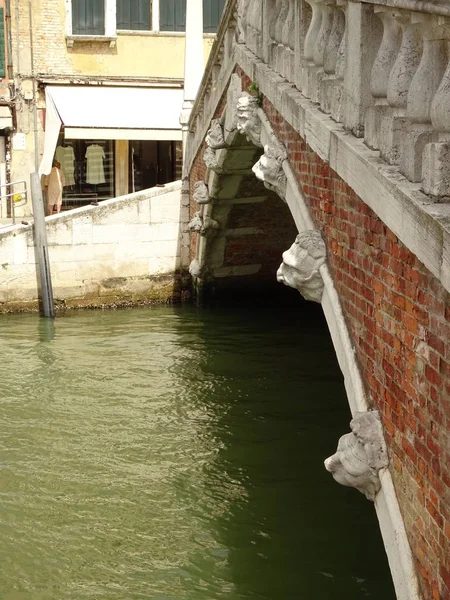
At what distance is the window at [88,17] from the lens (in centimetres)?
1543

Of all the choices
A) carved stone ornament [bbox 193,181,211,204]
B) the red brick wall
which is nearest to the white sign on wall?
carved stone ornament [bbox 193,181,211,204]

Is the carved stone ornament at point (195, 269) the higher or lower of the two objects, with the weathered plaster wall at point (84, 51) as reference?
lower

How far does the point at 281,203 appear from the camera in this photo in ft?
37.1

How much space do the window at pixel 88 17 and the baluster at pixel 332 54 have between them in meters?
11.2

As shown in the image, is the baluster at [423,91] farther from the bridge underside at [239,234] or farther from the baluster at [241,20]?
the bridge underside at [239,234]

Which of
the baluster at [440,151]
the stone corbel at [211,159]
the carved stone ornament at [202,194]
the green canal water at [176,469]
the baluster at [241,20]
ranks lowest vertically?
the green canal water at [176,469]

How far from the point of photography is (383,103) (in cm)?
395

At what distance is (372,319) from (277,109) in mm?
2612

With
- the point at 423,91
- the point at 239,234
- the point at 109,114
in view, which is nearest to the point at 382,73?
the point at 423,91

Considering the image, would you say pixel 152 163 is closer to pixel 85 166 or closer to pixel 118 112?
pixel 85 166

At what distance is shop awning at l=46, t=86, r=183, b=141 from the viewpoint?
48.4ft

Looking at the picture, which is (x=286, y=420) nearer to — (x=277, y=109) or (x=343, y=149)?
(x=277, y=109)

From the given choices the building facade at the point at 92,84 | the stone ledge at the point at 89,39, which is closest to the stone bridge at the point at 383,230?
the building facade at the point at 92,84

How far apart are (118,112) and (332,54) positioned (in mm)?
10564
